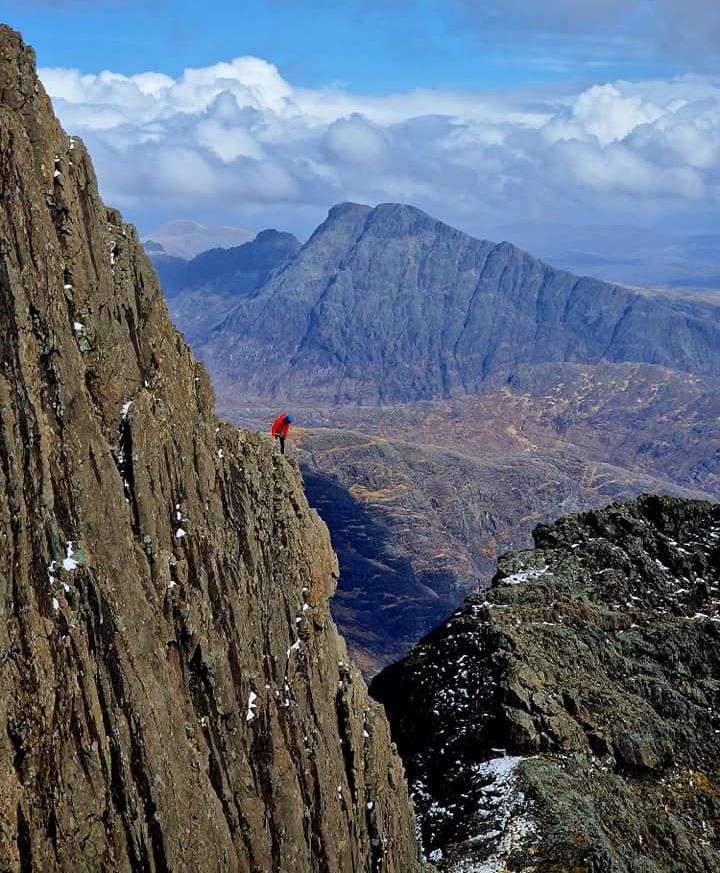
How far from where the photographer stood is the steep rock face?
3078cm

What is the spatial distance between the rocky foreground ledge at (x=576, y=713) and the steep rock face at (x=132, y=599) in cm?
1187

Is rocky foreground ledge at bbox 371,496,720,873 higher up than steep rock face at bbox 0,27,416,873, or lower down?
lower down

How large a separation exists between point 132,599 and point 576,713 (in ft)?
145

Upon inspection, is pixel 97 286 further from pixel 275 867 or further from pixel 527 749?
pixel 527 749

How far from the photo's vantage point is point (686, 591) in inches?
3570

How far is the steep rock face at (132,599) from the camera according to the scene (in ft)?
101

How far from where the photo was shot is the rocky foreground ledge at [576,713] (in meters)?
59.2

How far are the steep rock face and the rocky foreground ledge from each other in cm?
1187

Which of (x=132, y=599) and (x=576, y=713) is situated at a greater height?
(x=132, y=599)

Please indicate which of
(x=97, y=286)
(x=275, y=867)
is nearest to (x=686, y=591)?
(x=275, y=867)

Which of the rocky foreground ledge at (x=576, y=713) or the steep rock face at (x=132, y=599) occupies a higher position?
the steep rock face at (x=132, y=599)

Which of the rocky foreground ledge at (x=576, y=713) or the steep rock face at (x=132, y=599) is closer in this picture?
the steep rock face at (x=132, y=599)

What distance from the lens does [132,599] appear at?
35.2 meters

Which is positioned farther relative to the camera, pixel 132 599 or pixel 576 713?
pixel 576 713
